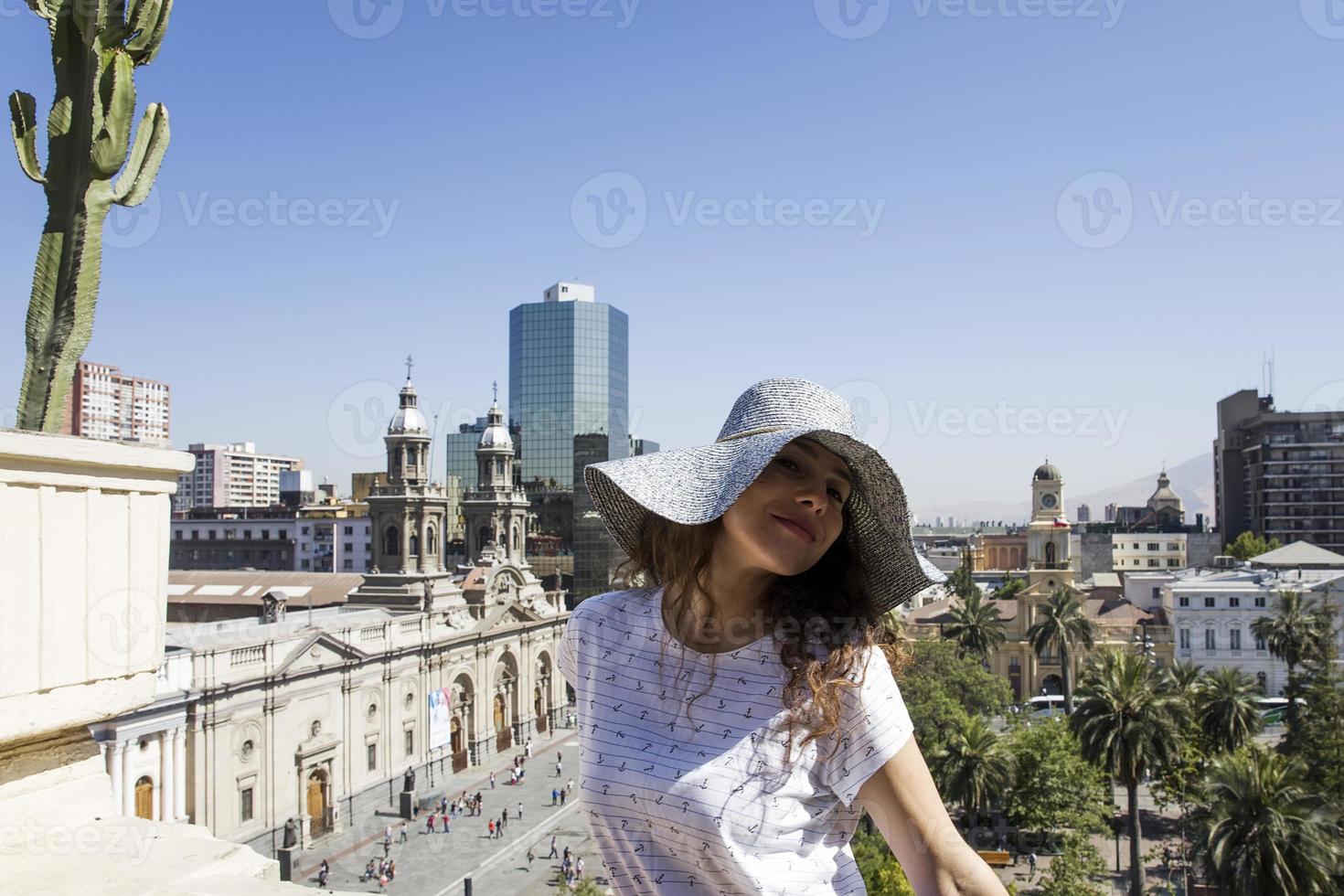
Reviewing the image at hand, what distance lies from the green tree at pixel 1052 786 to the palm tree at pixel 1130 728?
226 centimetres

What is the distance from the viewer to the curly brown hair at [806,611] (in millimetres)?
2621

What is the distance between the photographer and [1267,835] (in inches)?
799

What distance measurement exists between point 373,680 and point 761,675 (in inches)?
1640

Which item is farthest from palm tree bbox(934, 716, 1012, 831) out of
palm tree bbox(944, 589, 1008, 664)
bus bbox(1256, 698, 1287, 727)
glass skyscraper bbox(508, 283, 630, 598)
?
glass skyscraper bbox(508, 283, 630, 598)

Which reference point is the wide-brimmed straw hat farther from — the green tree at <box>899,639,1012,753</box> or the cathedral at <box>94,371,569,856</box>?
the green tree at <box>899,639,1012,753</box>

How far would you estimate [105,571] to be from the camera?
14.3 feet

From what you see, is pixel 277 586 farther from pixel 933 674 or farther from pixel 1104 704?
pixel 1104 704

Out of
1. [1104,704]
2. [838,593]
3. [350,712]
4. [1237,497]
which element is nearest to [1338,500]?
[1237,497]

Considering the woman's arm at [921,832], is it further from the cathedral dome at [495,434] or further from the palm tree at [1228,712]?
the cathedral dome at [495,434]

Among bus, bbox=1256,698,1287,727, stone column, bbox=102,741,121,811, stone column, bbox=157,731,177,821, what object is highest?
stone column, bbox=102,741,121,811

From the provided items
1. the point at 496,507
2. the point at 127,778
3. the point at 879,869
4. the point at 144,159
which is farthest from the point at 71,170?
the point at 496,507

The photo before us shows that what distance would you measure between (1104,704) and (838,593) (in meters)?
27.7

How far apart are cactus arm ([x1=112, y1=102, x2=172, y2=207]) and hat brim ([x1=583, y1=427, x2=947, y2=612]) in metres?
3.47

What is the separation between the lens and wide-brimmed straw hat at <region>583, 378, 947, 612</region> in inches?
111
